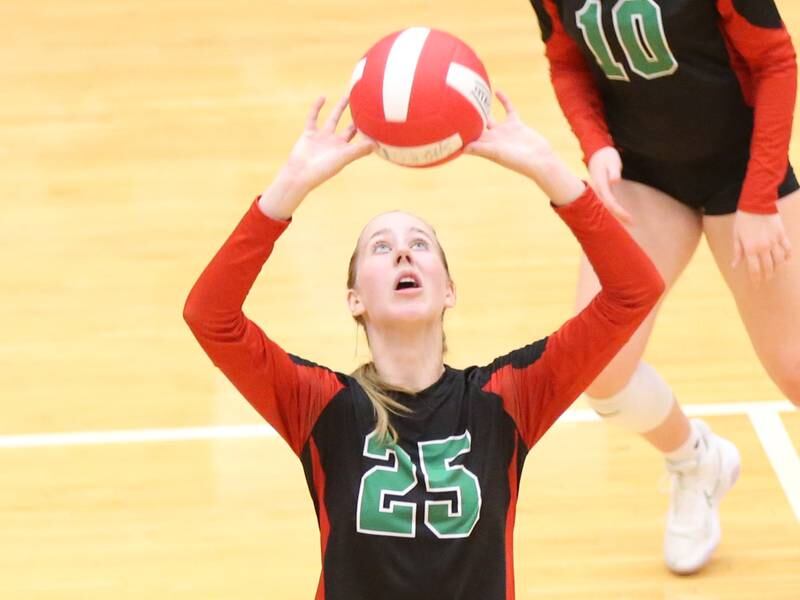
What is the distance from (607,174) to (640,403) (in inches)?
28.6

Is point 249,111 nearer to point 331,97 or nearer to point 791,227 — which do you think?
point 331,97

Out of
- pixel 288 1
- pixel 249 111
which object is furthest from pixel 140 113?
pixel 288 1

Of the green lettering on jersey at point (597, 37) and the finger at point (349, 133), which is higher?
the finger at point (349, 133)

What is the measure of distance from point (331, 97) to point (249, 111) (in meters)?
0.42

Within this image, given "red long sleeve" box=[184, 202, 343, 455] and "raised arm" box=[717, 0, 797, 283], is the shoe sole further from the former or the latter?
"red long sleeve" box=[184, 202, 343, 455]

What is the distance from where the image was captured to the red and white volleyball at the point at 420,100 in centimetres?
319

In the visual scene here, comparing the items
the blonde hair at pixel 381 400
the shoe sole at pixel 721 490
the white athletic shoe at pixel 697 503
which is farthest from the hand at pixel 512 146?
the shoe sole at pixel 721 490

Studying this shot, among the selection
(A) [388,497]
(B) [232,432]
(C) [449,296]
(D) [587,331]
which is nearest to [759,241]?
(D) [587,331]

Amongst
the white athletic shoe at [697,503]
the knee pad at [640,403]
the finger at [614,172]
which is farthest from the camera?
the white athletic shoe at [697,503]

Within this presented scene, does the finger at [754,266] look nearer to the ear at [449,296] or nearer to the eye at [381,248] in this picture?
the ear at [449,296]

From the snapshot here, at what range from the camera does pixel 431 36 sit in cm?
334

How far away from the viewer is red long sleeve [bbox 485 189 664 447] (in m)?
3.17

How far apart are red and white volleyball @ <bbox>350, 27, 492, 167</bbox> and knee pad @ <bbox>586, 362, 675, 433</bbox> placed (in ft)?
4.34

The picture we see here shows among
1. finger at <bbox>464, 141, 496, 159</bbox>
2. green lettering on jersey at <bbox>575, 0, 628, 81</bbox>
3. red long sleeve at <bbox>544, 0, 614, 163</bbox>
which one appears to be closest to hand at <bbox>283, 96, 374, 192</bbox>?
finger at <bbox>464, 141, 496, 159</bbox>
